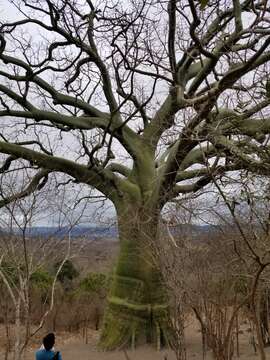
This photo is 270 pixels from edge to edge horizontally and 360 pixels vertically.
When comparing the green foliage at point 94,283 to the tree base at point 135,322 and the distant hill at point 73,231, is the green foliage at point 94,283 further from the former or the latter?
the distant hill at point 73,231

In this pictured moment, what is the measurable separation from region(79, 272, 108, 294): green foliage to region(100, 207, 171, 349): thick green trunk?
4.38 meters

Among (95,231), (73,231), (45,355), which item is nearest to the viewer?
(45,355)

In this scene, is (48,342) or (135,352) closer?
(48,342)

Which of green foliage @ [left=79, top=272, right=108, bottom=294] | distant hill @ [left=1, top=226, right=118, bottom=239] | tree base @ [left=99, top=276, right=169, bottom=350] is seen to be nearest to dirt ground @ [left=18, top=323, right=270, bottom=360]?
tree base @ [left=99, top=276, right=169, bottom=350]

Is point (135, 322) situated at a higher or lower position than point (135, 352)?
higher

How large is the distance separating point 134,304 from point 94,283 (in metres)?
5.09

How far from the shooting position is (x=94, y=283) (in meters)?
13.5

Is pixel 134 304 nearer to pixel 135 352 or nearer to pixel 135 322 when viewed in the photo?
pixel 135 322

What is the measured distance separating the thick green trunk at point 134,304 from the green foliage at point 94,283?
4.38m

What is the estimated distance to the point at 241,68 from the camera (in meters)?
4.50

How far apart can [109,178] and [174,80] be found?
3.27 metres

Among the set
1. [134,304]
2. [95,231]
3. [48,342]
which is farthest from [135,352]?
[48,342]

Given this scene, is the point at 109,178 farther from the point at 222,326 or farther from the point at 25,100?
the point at 222,326

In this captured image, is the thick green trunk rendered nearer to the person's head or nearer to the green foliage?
the person's head
